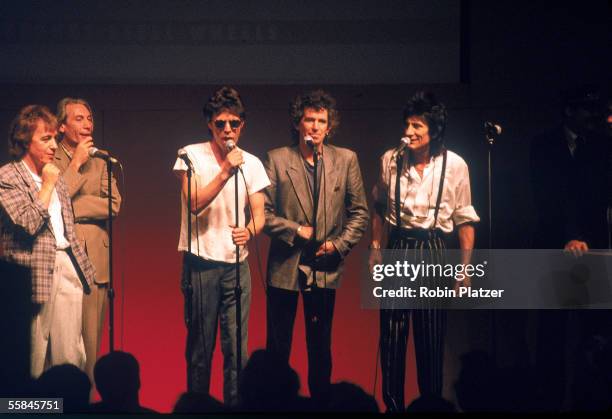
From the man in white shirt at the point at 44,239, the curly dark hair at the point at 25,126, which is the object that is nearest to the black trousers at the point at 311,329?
the man in white shirt at the point at 44,239

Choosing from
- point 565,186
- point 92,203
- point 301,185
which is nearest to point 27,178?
point 92,203

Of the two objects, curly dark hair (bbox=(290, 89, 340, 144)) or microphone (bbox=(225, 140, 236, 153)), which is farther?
curly dark hair (bbox=(290, 89, 340, 144))

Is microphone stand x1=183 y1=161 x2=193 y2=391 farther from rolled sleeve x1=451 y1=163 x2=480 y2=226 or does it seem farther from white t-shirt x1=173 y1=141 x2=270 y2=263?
rolled sleeve x1=451 y1=163 x2=480 y2=226

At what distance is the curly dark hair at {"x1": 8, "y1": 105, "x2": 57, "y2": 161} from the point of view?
532cm

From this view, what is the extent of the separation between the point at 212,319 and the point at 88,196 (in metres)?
1.12

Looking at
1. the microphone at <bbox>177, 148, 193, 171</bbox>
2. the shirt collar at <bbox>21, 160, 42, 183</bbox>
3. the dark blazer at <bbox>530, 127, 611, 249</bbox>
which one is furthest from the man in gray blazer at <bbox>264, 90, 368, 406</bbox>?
the shirt collar at <bbox>21, 160, 42, 183</bbox>

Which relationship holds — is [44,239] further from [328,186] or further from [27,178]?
[328,186]

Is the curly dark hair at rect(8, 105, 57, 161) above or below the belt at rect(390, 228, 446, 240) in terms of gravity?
above

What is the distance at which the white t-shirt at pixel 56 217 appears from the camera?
17.3ft

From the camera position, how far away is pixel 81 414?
5.27 m

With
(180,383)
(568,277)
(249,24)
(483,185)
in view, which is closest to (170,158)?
(249,24)

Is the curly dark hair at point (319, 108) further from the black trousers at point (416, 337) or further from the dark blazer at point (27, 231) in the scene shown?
the dark blazer at point (27, 231)

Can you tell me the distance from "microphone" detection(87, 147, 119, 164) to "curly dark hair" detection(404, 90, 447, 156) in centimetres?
189

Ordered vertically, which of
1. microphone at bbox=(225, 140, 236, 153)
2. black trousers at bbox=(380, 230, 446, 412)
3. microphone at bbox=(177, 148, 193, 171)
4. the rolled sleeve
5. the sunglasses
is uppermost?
the sunglasses
